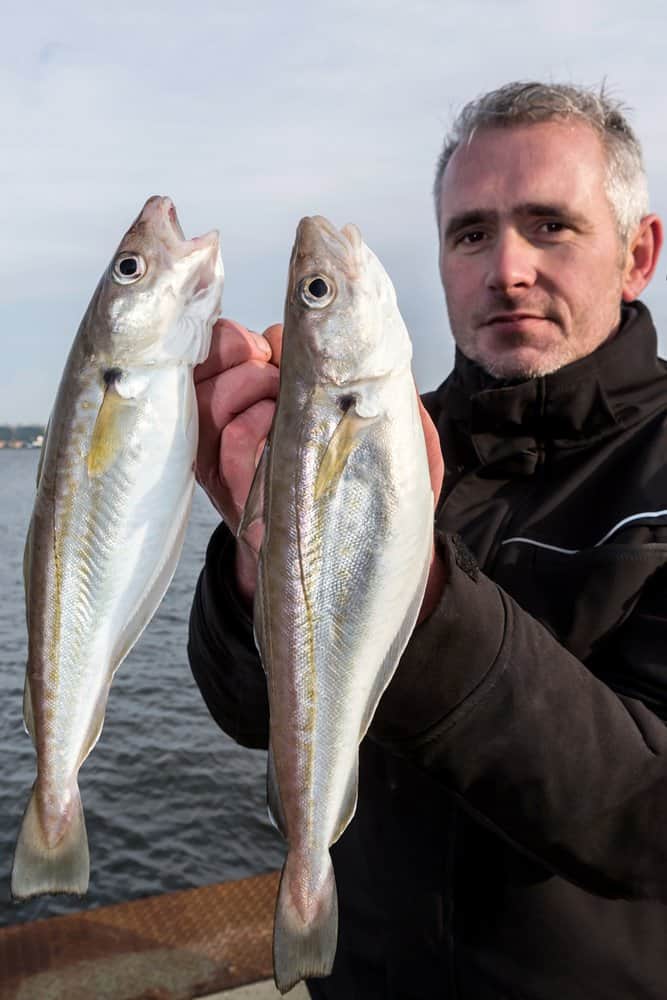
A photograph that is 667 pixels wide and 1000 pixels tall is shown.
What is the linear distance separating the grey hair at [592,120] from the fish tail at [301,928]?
277 centimetres

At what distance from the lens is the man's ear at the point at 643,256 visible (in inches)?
147

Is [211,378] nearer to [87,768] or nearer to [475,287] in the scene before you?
[475,287]

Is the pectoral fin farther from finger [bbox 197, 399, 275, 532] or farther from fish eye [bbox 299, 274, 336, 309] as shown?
fish eye [bbox 299, 274, 336, 309]

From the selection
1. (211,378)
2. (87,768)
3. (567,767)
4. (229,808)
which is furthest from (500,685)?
(87,768)

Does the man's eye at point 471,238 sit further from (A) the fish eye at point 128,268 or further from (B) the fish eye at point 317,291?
(A) the fish eye at point 128,268

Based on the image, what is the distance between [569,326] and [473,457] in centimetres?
63

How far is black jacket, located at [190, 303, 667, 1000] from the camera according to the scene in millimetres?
2109

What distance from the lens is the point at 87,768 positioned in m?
12.5

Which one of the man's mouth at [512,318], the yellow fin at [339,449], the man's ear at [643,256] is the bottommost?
the yellow fin at [339,449]

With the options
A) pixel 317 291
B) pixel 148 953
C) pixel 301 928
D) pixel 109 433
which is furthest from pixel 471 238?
pixel 148 953

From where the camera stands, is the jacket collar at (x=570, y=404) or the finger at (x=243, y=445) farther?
the jacket collar at (x=570, y=404)

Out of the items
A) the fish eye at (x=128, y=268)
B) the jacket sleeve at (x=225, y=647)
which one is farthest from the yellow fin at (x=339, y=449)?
the jacket sleeve at (x=225, y=647)

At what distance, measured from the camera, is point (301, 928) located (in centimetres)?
190

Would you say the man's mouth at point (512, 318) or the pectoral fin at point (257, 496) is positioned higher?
the man's mouth at point (512, 318)
